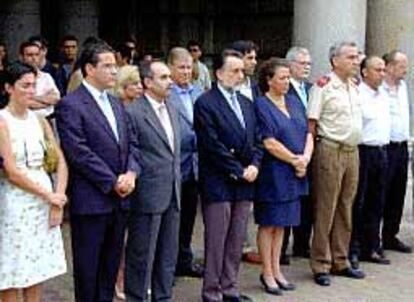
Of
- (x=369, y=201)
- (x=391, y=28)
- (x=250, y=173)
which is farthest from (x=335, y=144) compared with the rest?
(x=391, y=28)

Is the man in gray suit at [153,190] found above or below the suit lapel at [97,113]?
below

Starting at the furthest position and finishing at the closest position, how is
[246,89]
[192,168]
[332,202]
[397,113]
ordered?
[397,113] → [332,202] → [246,89] → [192,168]

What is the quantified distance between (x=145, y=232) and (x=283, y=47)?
7.84 metres

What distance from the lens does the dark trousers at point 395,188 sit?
855cm

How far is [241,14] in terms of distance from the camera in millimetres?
13797

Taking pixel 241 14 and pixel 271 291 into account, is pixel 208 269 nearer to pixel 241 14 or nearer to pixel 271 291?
pixel 271 291

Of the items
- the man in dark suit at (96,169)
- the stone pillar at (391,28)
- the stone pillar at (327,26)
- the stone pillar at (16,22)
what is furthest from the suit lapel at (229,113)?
the stone pillar at (16,22)

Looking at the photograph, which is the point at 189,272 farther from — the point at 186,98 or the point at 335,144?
the point at 335,144

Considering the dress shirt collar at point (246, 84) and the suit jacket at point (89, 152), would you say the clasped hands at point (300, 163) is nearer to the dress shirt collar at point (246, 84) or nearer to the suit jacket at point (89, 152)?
the dress shirt collar at point (246, 84)

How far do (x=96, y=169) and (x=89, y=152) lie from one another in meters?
0.11

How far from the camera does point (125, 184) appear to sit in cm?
571

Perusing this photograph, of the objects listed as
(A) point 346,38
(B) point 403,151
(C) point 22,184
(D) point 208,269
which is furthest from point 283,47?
(C) point 22,184

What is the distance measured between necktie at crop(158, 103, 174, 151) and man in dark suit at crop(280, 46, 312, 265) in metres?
1.48

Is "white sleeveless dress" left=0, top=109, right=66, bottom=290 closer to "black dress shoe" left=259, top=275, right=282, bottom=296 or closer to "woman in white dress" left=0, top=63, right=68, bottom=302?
"woman in white dress" left=0, top=63, right=68, bottom=302
